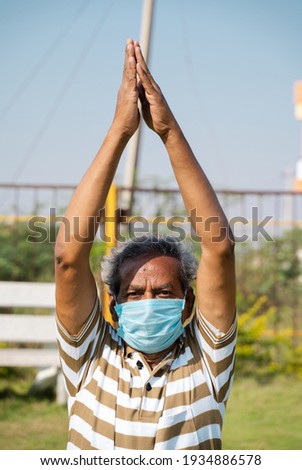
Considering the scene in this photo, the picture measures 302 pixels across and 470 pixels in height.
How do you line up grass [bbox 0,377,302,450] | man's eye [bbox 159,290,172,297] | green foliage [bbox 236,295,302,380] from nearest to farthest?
man's eye [bbox 159,290,172,297] < grass [bbox 0,377,302,450] < green foliage [bbox 236,295,302,380]

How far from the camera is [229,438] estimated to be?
5.89 m

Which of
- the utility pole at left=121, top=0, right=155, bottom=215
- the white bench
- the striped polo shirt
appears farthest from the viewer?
the utility pole at left=121, top=0, right=155, bottom=215

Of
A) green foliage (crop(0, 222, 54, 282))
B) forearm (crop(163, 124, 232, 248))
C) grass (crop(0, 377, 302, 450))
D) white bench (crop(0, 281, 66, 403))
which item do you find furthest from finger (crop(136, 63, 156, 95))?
green foliage (crop(0, 222, 54, 282))

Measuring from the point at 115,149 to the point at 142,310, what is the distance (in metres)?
0.52

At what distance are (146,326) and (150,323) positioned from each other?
2 cm

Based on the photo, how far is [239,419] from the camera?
6613 millimetres

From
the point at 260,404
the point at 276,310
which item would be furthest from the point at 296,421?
the point at 276,310

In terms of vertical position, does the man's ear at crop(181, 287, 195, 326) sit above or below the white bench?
above

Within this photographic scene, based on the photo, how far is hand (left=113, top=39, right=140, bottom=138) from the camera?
7.27ft

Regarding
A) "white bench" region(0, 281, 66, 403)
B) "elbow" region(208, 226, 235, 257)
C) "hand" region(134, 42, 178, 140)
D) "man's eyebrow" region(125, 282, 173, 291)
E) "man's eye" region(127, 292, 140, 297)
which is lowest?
"white bench" region(0, 281, 66, 403)

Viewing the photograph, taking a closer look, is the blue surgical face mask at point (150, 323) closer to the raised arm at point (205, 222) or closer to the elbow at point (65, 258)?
the raised arm at point (205, 222)

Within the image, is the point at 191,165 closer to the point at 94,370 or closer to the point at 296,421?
the point at 94,370

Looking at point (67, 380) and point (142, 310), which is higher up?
point (142, 310)

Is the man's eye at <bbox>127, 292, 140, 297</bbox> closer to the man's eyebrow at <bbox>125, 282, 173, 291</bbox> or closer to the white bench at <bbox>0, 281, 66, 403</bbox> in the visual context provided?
the man's eyebrow at <bbox>125, 282, 173, 291</bbox>
